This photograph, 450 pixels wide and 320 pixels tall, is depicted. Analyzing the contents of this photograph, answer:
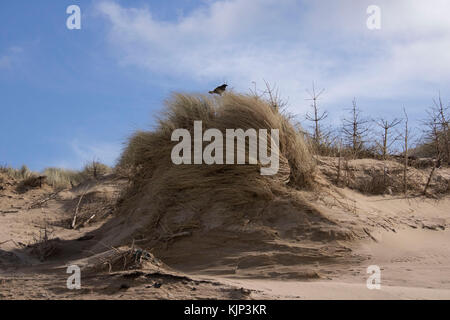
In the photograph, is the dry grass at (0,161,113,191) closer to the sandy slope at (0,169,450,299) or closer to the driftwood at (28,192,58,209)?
the driftwood at (28,192,58,209)

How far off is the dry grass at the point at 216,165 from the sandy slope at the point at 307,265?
66cm

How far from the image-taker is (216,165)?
689cm

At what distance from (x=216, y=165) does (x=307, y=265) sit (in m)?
2.11

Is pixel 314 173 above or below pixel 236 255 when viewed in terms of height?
above

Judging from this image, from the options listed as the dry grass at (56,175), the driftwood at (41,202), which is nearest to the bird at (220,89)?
the driftwood at (41,202)

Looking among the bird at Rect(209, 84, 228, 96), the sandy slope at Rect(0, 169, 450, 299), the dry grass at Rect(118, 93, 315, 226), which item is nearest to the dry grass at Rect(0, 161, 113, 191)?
the sandy slope at Rect(0, 169, 450, 299)

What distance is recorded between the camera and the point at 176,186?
23.4ft

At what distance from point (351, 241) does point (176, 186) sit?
2773mm

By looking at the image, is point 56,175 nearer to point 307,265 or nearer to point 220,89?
point 220,89

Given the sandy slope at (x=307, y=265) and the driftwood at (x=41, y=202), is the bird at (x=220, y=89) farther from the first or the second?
the driftwood at (x=41, y=202)

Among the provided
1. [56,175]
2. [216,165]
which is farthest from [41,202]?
[216,165]

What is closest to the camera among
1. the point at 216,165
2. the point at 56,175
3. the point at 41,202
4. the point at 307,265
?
the point at 307,265
